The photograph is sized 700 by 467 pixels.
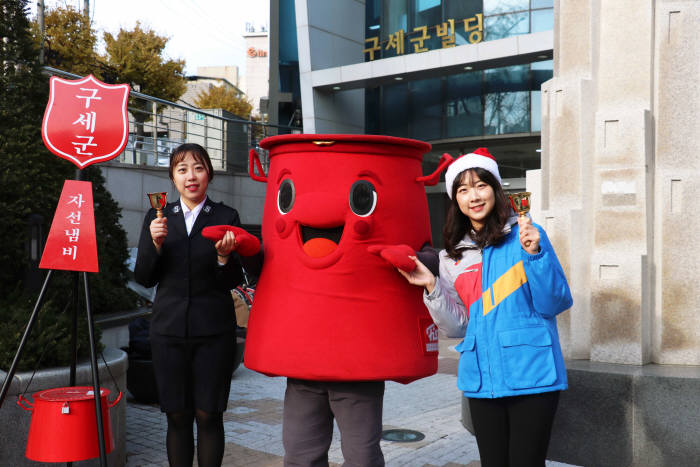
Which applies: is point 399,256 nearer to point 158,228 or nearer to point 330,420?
point 330,420

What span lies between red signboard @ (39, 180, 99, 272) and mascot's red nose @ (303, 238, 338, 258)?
105 cm

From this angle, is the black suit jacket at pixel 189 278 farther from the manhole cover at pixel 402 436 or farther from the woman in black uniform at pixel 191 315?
the manhole cover at pixel 402 436

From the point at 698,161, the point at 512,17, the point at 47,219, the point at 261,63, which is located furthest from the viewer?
the point at 261,63

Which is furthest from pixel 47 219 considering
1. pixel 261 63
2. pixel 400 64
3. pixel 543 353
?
pixel 261 63

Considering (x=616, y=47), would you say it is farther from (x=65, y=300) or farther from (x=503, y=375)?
(x=65, y=300)

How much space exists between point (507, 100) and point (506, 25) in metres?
1.93

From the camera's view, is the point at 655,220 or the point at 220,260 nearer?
the point at 220,260

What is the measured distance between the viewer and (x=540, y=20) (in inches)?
664

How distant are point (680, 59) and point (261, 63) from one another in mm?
74192

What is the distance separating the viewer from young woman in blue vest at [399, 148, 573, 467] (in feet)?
8.28

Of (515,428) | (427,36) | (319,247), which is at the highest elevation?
(427,36)

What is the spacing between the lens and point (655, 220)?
4297mm

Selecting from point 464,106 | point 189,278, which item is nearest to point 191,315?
point 189,278

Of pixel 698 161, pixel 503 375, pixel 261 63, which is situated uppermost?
pixel 261 63
